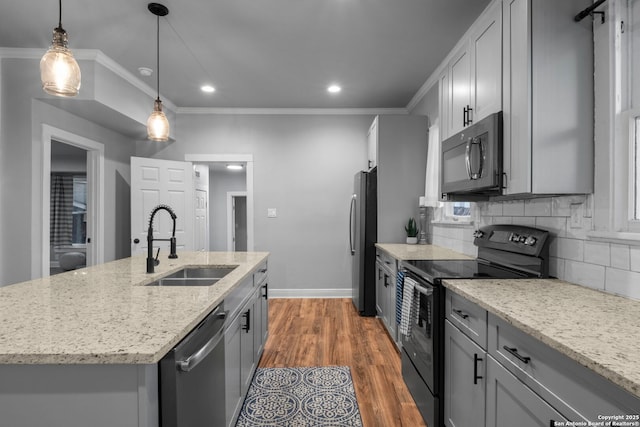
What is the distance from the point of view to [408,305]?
206 cm

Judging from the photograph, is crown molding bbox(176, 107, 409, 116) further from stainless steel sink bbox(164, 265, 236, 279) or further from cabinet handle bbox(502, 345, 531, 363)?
cabinet handle bbox(502, 345, 531, 363)

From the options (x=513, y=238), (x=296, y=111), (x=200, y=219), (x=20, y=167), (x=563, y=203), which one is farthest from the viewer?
(x=200, y=219)

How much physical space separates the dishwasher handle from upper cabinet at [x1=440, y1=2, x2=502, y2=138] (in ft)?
6.04

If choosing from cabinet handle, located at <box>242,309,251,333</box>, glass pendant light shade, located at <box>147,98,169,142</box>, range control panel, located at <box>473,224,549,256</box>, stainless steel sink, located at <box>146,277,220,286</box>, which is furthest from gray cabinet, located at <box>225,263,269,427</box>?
range control panel, located at <box>473,224,549,256</box>

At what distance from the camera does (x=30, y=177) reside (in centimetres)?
301

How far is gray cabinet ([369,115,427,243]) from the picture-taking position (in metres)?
3.66

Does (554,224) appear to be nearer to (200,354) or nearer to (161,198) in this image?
(200,354)

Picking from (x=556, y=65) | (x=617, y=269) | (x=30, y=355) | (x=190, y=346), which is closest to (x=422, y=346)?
(x=617, y=269)

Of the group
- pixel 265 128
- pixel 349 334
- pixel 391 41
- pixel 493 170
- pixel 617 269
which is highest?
pixel 391 41

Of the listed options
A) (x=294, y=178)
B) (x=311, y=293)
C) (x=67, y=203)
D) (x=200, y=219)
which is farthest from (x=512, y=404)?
(x=67, y=203)

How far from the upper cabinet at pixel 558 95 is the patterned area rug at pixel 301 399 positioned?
169cm

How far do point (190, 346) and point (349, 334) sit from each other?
2448 mm

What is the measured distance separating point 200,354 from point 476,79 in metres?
2.15

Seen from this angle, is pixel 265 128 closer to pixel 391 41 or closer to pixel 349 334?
pixel 391 41
